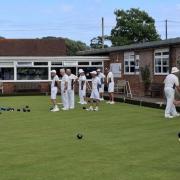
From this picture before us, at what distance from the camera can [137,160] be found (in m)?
9.23

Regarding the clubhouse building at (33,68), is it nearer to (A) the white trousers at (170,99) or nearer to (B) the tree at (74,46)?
(A) the white trousers at (170,99)

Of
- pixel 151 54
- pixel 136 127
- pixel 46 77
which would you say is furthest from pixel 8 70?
pixel 136 127

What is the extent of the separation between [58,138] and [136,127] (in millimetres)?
2984

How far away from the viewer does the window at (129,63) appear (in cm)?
3441

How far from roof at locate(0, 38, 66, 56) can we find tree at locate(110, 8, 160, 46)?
411 inches

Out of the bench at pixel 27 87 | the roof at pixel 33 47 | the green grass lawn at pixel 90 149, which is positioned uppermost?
the roof at pixel 33 47

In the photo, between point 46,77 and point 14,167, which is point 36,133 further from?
point 46,77

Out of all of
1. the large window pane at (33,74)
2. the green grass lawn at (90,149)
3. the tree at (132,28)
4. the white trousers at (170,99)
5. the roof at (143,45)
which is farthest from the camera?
the tree at (132,28)

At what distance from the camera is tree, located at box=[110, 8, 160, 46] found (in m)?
62.4

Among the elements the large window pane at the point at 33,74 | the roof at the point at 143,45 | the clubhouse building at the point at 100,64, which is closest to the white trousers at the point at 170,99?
the roof at the point at 143,45

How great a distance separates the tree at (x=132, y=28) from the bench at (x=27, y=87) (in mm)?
24727

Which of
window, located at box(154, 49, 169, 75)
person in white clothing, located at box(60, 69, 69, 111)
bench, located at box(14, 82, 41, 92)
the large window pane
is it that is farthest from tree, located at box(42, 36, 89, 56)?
person in white clothing, located at box(60, 69, 69, 111)

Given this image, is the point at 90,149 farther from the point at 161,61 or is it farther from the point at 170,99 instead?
the point at 161,61

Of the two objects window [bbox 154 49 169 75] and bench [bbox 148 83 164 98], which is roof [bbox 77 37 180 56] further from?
bench [bbox 148 83 164 98]
